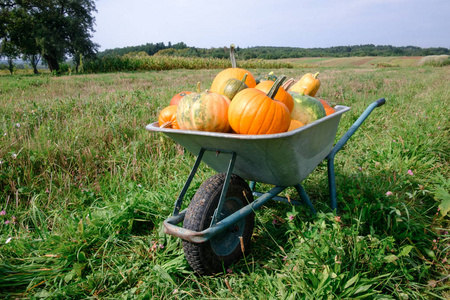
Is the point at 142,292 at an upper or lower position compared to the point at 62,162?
lower

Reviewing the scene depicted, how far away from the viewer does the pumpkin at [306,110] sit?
6.24 ft

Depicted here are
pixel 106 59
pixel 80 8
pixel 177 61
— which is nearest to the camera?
pixel 106 59

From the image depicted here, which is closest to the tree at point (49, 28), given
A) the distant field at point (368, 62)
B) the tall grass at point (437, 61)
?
the distant field at point (368, 62)

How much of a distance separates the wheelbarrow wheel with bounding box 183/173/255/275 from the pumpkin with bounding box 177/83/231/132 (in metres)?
0.33

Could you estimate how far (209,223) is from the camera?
165 centimetres

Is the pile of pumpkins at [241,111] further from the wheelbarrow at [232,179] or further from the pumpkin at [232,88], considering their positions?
the wheelbarrow at [232,179]

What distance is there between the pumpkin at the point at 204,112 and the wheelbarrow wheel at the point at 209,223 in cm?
33

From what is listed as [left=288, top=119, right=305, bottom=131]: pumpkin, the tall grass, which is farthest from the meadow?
the tall grass

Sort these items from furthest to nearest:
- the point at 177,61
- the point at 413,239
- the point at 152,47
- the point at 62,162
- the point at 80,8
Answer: the point at 152,47 < the point at 80,8 < the point at 177,61 < the point at 62,162 < the point at 413,239

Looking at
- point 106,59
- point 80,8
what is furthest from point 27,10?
point 106,59

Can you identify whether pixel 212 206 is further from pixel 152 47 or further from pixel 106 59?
pixel 152 47

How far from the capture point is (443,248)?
2004 millimetres

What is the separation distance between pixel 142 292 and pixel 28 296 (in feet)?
2.13

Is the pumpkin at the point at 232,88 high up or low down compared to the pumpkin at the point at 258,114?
up
